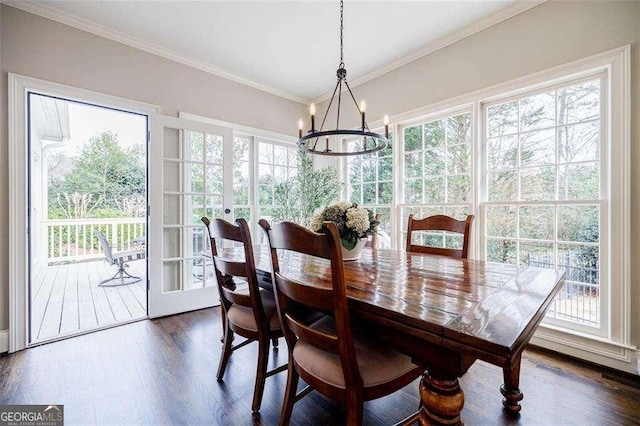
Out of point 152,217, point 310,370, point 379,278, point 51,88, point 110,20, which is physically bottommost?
point 310,370

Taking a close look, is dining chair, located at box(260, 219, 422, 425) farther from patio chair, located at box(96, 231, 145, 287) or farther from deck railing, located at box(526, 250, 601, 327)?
patio chair, located at box(96, 231, 145, 287)

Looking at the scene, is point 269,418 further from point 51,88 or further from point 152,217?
point 51,88

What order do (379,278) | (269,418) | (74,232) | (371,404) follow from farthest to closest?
(74,232) < (371,404) < (269,418) < (379,278)

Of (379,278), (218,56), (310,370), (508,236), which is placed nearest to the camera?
(310,370)

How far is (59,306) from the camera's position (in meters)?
3.22

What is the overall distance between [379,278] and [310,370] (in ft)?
1.66

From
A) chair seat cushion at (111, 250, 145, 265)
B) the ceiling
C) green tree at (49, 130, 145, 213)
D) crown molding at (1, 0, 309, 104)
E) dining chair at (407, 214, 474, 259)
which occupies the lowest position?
chair seat cushion at (111, 250, 145, 265)

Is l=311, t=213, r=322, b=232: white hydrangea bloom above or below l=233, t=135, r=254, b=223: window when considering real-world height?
below

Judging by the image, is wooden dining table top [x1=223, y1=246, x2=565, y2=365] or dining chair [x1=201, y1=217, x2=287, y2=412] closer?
wooden dining table top [x1=223, y1=246, x2=565, y2=365]

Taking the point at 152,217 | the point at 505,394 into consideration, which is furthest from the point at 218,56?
the point at 505,394

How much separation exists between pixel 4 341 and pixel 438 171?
4.01 metres

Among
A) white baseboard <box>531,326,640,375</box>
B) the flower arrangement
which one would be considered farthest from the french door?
white baseboard <box>531,326,640,375</box>

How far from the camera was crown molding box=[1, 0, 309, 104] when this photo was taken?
7.46ft

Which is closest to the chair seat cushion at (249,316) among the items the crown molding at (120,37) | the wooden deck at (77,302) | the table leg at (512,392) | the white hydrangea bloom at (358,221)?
the white hydrangea bloom at (358,221)
